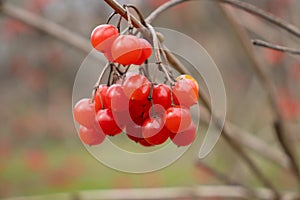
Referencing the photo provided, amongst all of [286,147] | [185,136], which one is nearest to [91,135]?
[185,136]

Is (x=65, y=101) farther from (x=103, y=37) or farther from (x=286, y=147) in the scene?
(x=103, y=37)

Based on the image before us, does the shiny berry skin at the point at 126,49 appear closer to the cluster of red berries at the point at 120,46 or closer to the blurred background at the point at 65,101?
the cluster of red berries at the point at 120,46

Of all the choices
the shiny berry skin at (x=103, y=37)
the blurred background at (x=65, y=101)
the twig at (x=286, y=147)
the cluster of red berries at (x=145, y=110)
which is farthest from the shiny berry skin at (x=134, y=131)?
the blurred background at (x=65, y=101)

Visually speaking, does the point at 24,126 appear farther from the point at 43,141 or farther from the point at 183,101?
the point at 183,101

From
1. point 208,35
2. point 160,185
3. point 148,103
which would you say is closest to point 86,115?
point 148,103

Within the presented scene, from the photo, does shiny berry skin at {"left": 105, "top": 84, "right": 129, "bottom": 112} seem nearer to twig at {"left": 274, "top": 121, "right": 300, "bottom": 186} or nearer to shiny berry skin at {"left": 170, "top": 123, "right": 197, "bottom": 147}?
shiny berry skin at {"left": 170, "top": 123, "right": 197, "bottom": 147}

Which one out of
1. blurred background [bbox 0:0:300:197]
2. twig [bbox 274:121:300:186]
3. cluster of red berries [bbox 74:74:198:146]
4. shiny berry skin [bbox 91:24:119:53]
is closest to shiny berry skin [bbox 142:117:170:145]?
cluster of red berries [bbox 74:74:198:146]

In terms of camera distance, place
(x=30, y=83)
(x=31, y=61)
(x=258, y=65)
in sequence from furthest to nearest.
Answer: (x=30, y=83) → (x=31, y=61) → (x=258, y=65)
